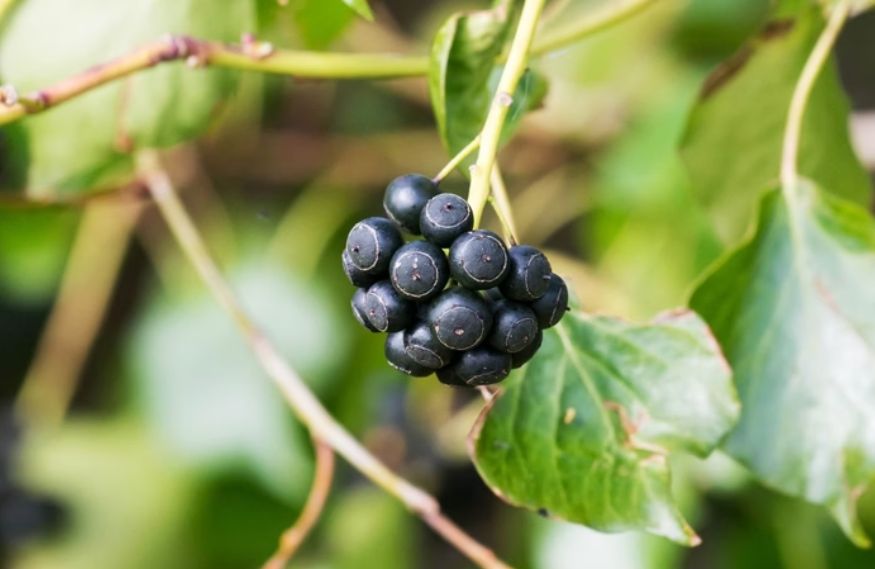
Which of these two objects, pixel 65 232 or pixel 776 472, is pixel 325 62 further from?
pixel 65 232

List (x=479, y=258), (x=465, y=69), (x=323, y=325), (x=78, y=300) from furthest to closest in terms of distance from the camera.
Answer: (x=78, y=300) → (x=323, y=325) → (x=465, y=69) → (x=479, y=258)

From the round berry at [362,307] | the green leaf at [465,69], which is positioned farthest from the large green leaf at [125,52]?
the round berry at [362,307]

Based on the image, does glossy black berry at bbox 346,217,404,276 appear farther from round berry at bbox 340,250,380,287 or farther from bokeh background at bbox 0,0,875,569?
bokeh background at bbox 0,0,875,569

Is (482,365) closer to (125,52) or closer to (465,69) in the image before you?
(465,69)

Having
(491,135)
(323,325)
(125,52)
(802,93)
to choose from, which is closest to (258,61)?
(125,52)

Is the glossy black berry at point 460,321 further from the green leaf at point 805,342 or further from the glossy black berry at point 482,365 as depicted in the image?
the green leaf at point 805,342

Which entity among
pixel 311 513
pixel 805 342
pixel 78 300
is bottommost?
pixel 78 300

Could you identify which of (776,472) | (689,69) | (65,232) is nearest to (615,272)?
(689,69)
